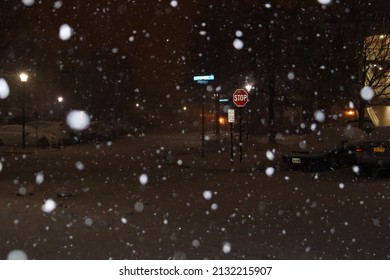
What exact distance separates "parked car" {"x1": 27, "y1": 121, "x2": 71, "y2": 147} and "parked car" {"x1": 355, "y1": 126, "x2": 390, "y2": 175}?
19.9 meters

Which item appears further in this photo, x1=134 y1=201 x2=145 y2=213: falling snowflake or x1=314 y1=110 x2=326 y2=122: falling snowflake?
x1=314 y1=110 x2=326 y2=122: falling snowflake

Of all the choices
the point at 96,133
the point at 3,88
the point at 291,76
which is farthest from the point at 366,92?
the point at 3,88

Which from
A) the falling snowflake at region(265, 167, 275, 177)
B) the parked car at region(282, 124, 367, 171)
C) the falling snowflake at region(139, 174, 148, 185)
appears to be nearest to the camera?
the falling snowflake at region(139, 174, 148, 185)

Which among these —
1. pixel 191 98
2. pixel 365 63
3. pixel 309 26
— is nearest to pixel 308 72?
pixel 309 26

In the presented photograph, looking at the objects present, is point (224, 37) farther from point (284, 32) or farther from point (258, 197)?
point (258, 197)

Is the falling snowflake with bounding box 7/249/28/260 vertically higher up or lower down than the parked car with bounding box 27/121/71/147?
lower down

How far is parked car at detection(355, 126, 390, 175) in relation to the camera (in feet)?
49.2

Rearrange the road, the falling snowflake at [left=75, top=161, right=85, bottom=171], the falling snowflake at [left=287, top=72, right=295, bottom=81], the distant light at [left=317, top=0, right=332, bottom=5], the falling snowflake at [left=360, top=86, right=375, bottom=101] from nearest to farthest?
Answer: the road < the falling snowflake at [left=75, top=161, right=85, bottom=171] < the falling snowflake at [left=360, top=86, right=375, bottom=101] < the distant light at [left=317, top=0, right=332, bottom=5] < the falling snowflake at [left=287, top=72, right=295, bottom=81]

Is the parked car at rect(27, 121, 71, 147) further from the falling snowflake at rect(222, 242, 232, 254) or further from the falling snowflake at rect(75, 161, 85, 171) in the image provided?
the falling snowflake at rect(222, 242, 232, 254)

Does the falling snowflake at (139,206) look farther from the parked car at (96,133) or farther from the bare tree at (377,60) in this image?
the parked car at (96,133)

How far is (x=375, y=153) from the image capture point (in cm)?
1507

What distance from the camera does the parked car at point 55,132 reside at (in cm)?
3027

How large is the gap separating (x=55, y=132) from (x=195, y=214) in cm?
2256

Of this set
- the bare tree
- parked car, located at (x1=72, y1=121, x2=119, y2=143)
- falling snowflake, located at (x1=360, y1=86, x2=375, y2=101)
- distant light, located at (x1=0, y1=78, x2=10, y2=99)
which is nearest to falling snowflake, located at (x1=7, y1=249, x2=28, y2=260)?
falling snowflake, located at (x1=360, y1=86, x2=375, y2=101)
